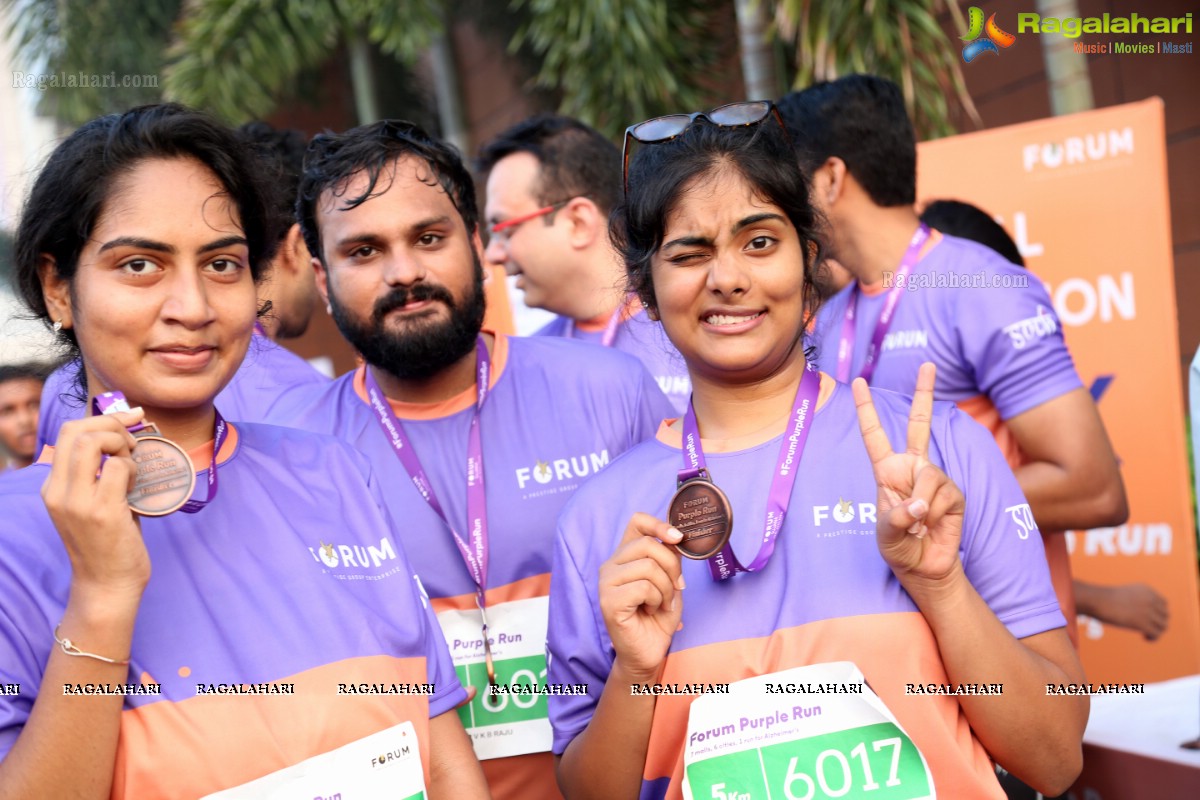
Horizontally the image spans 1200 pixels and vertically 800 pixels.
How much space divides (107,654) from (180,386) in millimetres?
523

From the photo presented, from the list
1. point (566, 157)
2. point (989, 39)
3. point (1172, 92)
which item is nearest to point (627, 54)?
point (989, 39)

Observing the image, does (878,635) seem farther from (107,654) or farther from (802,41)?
(802,41)

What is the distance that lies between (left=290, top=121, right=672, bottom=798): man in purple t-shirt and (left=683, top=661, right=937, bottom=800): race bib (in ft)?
2.97

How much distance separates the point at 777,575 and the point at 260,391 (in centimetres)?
211

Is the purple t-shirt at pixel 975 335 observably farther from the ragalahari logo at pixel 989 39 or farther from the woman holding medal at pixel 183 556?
the ragalahari logo at pixel 989 39

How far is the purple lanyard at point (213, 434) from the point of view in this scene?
74.5 inches

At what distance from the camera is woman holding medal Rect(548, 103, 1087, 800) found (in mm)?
2010

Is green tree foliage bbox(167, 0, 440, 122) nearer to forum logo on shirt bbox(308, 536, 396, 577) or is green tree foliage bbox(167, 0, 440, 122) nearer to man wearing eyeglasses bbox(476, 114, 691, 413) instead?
man wearing eyeglasses bbox(476, 114, 691, 413)

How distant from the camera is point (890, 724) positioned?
2.00 m

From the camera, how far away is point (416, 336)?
10.2ft

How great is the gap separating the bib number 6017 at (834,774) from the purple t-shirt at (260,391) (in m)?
1.87

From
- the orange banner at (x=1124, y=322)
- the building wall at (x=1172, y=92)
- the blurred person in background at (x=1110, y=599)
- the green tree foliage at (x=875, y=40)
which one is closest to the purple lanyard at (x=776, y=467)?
the blurred person in background at (x=1110, y=599)

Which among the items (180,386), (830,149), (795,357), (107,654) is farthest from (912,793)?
(830,149)

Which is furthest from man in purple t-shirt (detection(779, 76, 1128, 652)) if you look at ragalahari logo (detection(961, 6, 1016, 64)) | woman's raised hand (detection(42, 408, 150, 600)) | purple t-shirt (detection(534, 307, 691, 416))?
ragalahari logo (detection(961, 6, 1016, 64))
